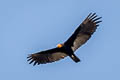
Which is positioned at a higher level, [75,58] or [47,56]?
[47,56]

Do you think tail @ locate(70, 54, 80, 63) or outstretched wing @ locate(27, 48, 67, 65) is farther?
outstretched wing @ locate(27, 48, 67, 65)

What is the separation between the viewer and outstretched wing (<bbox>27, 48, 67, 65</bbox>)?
41.7 m

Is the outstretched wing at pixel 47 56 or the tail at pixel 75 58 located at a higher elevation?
the outstretched wing at pixel 47 56

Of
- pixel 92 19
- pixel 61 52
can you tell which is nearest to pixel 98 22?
pixel 92 19

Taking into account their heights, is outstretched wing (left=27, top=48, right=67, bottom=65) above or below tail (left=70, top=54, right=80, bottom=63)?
above

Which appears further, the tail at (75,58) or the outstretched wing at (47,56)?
the outstretched wing at (47,56)

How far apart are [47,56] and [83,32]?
2999 millimetres

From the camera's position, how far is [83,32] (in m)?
41.3

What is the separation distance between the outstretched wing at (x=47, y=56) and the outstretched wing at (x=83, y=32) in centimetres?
88

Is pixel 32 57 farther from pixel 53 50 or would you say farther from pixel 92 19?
pixel 92 19

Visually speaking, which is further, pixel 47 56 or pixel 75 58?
pixel 47 56

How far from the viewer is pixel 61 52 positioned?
41.6 meters

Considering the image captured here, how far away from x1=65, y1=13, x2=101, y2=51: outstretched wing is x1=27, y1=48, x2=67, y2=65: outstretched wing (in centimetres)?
88

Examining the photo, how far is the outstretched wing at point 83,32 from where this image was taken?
135ft
